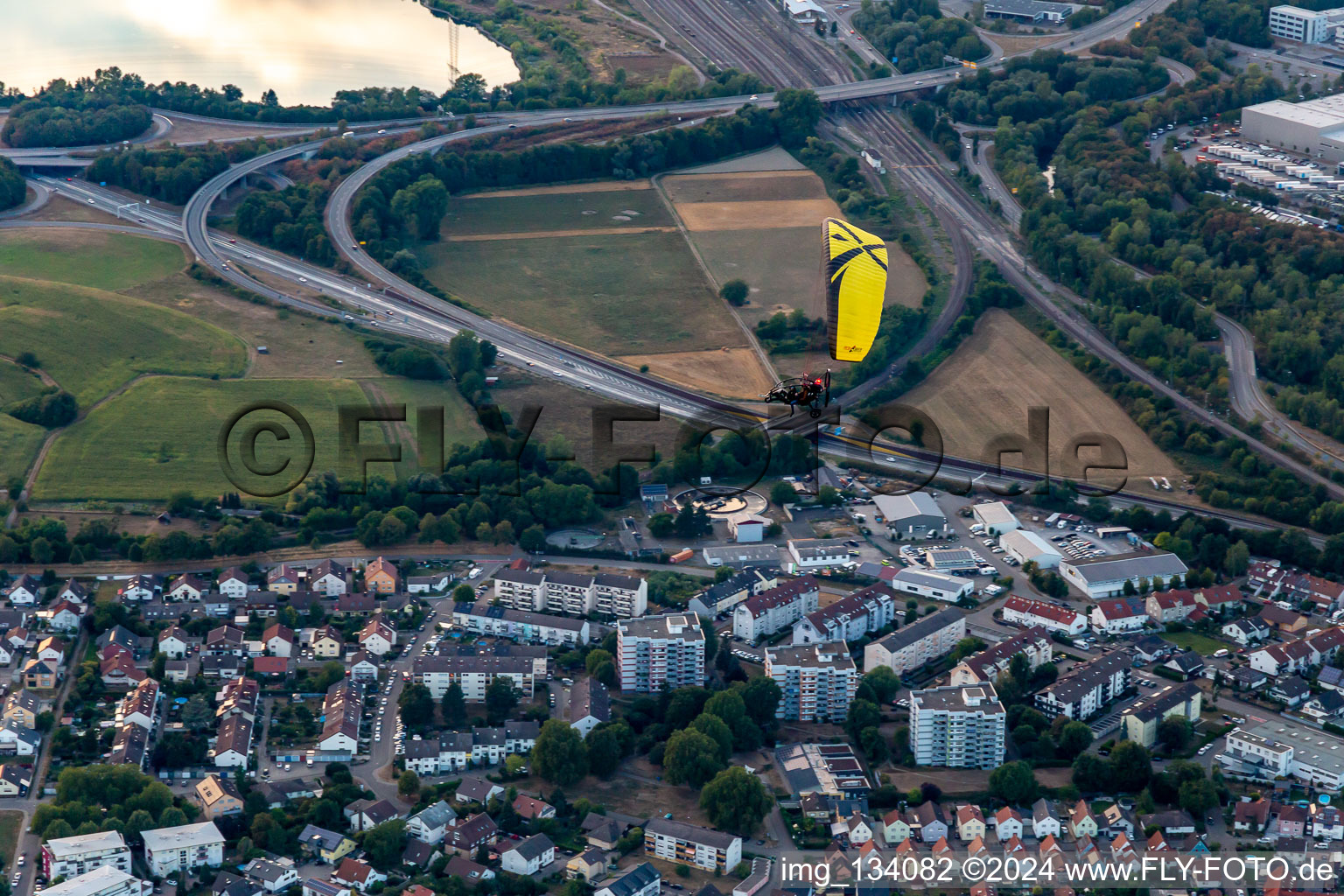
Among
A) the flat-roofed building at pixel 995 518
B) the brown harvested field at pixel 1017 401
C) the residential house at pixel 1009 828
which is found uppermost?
the brown harvested field at pixel 1017 401

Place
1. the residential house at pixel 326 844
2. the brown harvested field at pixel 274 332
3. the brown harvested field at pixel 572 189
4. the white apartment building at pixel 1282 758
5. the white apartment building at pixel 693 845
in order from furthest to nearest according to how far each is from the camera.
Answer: the brown harvested field at pixel 572 189 → the brown harvested field at pixel 274 332 → the white apartment building at pixel 1282 758 → the white apartment building at pixel 693 845 → the residential house at pixel 326 844

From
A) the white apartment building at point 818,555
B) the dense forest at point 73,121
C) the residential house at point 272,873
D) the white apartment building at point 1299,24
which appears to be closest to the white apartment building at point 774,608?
the white apartment building at point 818,555

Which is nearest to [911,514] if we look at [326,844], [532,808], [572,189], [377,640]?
[377,640]

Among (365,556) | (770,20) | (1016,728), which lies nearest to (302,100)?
(770,20)

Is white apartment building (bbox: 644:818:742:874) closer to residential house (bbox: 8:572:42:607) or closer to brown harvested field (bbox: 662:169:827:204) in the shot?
residential house (bbox: 8:572:42:607)

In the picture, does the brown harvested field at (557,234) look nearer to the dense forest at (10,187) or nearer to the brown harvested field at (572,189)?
the brown harvested field at (572,189)

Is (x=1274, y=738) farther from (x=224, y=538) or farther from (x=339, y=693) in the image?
(x=224, y=538)

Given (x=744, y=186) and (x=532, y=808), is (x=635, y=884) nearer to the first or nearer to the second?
(x=532, y=808)

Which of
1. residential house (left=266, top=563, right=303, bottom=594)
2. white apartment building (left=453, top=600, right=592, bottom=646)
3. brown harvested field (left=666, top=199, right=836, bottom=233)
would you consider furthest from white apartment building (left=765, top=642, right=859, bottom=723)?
brown harvested field (left=666, top=199, right=836, bottom=233)
